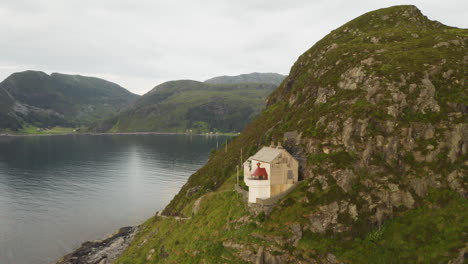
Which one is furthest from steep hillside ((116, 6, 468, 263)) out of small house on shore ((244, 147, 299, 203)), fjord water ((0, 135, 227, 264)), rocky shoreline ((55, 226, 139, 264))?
fjord water ((0, 135, 227, 264))

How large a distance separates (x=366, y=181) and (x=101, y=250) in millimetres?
74460

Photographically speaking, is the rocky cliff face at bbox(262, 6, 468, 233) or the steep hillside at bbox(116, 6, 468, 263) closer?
the steep hillside at bbox(116, 6, 468, 263)

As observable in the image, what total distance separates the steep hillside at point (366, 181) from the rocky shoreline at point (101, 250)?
905 cm

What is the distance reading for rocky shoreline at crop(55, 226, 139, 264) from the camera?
8302 cm

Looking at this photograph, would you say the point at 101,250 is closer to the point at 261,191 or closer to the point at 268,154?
the point at 261,191

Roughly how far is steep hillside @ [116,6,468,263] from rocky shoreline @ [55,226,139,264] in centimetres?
905

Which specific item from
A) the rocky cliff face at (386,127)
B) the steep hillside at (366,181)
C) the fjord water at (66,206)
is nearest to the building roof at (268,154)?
the steep hillside at (366,181)

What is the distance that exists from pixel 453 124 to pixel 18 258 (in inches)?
4504

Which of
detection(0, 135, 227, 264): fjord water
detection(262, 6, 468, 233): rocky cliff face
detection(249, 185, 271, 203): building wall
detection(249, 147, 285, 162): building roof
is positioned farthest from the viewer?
detection(0, 135, 227, 264): fjord water

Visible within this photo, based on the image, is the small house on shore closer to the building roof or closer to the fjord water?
the building roof

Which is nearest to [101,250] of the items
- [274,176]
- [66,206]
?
[66,206]

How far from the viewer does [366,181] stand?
184ft

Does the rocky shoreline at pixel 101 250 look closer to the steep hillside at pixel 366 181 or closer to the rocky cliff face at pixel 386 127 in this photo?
the steep hillside at pixel 366 181

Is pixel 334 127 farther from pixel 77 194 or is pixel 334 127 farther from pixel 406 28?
pixel 77 194
